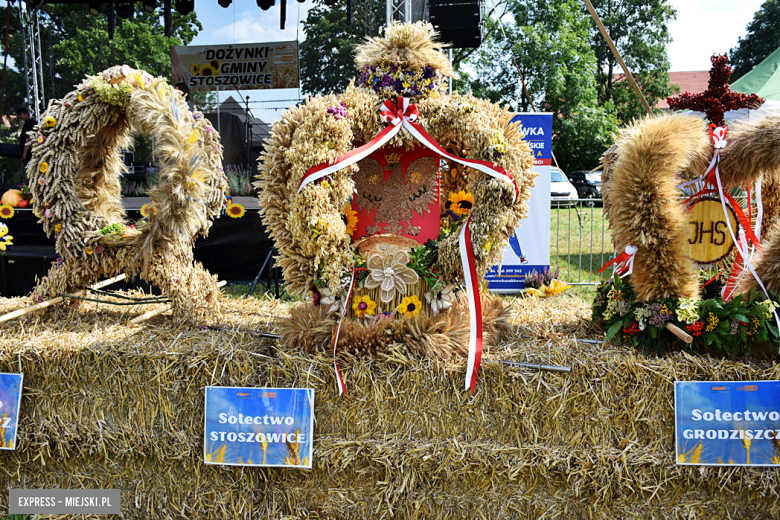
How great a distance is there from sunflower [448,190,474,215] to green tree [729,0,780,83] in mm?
30373

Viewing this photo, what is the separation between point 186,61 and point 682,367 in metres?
8.42

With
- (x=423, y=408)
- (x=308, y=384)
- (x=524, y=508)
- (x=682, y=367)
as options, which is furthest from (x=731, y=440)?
(x=308, y=384)

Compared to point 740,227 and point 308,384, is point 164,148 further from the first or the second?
point 740,227

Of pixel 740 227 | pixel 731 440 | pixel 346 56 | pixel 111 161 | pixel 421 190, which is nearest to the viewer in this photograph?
pixel 731 440

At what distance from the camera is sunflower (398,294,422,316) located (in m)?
2.77

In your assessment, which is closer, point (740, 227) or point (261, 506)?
point (261, 506)

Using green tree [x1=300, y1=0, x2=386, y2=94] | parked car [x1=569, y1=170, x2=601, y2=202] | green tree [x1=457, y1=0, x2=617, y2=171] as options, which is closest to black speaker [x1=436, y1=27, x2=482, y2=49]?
green tree [x1=300, y1=0, x2=386, y2=94]

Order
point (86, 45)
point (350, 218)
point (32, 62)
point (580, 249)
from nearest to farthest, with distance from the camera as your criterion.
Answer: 1. point (350, 218)
2. point (580, 249)
3. point (32, 62)
4. point (86, 45)

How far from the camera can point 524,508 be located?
2453 millimetres

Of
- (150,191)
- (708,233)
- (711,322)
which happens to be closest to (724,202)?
(708,233)

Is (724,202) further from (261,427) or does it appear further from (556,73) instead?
(556,73)

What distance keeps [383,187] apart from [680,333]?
1.70 meters

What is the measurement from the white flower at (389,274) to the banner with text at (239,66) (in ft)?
20.0

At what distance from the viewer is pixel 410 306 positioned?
278 centimetres
